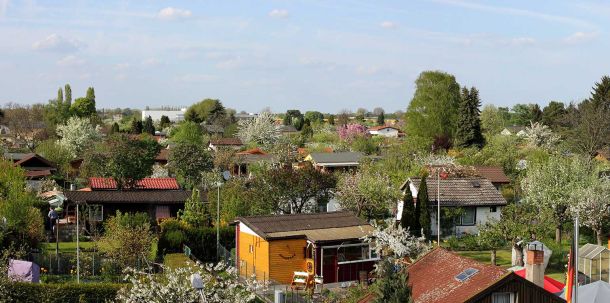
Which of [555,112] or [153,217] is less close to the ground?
[555,112]

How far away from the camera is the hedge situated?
23.9 meters

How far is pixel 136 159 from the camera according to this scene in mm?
46594

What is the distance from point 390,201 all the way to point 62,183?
29516mm

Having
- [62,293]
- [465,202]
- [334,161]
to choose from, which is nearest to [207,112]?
[334,161]

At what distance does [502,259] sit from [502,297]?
1574cm

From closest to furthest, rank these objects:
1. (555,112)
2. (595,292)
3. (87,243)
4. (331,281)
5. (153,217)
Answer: (595,292), (331,281), (87,243), (153,217), (555,112)

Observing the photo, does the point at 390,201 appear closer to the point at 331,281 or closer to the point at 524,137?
the point at 331,281

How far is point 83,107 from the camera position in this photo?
380 ft

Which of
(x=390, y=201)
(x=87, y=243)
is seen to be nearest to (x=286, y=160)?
(x=390, y=201)

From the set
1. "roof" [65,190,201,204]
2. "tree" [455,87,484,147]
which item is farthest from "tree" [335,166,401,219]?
"tree" [455,87,484,147]

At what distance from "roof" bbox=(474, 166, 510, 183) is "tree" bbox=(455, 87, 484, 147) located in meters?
23.6

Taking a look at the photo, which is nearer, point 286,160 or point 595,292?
point 595,292

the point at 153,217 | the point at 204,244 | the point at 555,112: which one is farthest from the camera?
the point at 555,112

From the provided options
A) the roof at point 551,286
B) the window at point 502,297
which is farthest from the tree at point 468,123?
the window at point 502,297
